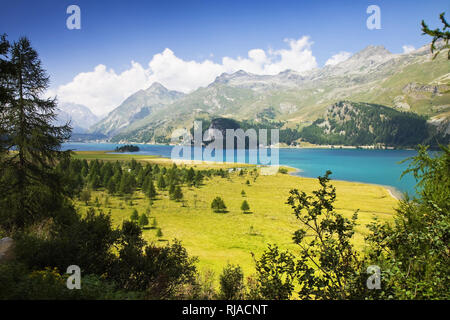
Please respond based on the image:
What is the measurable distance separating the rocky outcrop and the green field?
17.6 meters

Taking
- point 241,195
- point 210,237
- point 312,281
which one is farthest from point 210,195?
point 312,281

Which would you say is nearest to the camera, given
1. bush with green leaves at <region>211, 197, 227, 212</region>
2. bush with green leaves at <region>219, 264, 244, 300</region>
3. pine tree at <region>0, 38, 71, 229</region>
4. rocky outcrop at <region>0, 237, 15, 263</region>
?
rocky outcrop at <region>0, 237, 15, 263</region>

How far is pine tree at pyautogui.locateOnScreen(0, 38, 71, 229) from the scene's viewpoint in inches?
682

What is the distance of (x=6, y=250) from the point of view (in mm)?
11750

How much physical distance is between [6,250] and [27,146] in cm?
938

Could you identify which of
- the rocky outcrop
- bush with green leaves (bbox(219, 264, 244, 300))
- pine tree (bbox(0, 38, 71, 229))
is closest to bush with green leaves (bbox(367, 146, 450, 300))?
bush with green leaves (bbox(219, 264, 244, 300))

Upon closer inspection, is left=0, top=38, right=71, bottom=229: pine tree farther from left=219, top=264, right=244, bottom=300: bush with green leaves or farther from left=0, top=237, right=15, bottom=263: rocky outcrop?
left=219, top=264, right=244, bottom=300: bush with green leaves

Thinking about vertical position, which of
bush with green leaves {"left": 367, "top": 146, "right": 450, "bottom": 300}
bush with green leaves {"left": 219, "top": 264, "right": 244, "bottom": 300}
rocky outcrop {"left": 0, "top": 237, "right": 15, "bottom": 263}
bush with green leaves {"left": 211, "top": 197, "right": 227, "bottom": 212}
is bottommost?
bush with green leaves {"left": 211, "top": 197, "right": 227, "bottom": 212}

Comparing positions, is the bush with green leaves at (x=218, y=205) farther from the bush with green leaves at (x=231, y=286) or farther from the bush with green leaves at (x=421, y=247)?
the bush with green leaves at (x=421, y=247)

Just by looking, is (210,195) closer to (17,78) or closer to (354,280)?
(17,78)

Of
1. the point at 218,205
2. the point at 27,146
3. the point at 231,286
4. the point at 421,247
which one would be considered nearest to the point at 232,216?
the point at 218,205

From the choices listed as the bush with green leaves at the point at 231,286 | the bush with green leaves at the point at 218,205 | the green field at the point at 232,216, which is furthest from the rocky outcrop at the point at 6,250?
the bush with green leaves at the point at 218,205
